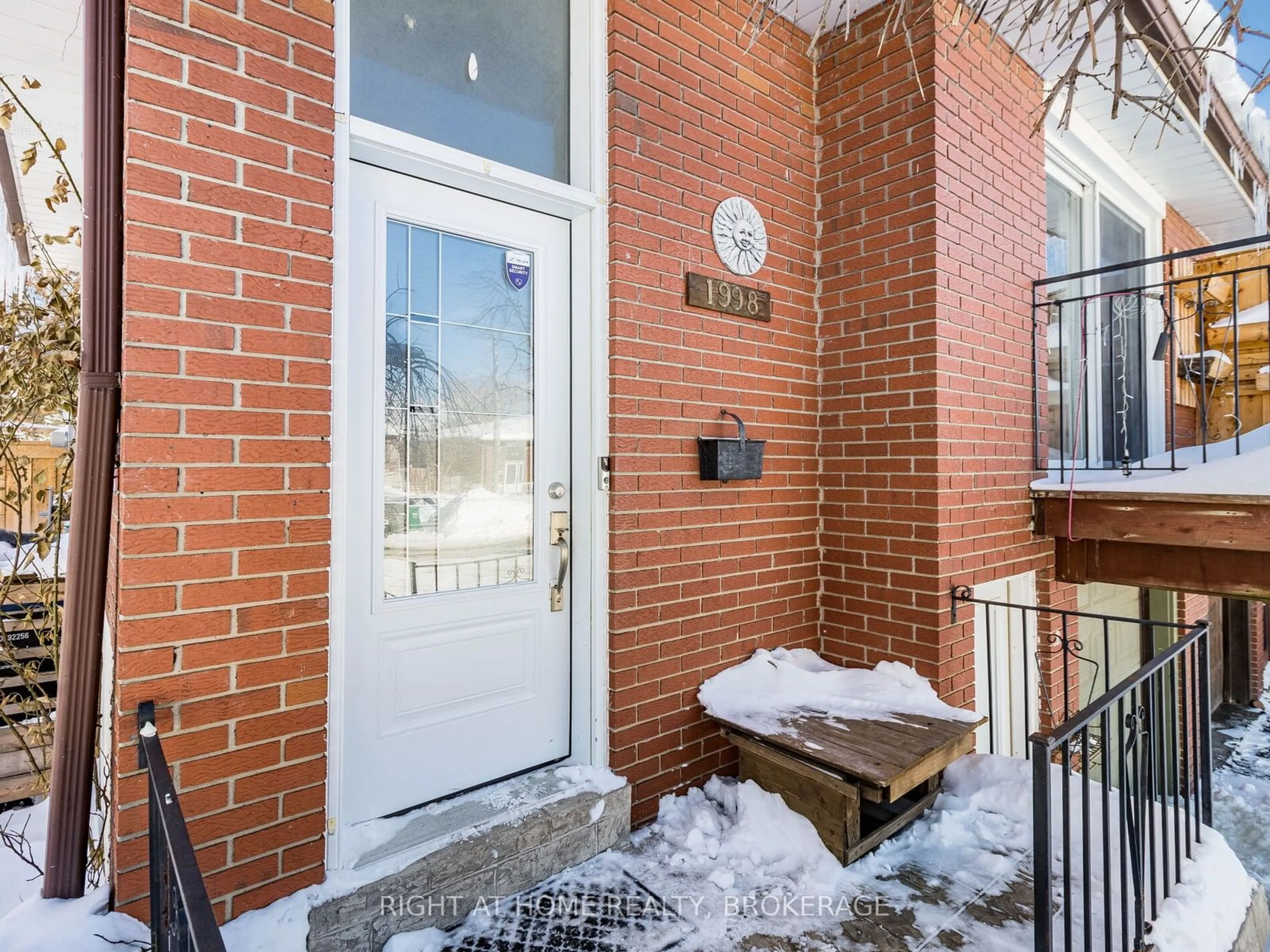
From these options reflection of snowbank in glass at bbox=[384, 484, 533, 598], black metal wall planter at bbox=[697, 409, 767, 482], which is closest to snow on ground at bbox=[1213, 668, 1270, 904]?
black metal wall planter at bbox=[697, 409, 767, 482]

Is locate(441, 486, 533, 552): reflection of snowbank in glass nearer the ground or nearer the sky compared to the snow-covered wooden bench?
nearer the sky

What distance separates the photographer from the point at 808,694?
8.90 ft

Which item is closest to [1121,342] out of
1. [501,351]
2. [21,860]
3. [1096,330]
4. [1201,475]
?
[1096,330]

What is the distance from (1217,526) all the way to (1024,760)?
139 cm

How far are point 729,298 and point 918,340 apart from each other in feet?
2.94

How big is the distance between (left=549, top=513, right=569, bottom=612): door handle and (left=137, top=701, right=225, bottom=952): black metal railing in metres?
1.22

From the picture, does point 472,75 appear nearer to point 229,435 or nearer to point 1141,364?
point 229,435

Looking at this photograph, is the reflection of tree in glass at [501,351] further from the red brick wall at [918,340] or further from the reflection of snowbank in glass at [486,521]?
the red brick wall at [918,340]

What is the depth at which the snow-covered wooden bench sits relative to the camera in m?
2.11

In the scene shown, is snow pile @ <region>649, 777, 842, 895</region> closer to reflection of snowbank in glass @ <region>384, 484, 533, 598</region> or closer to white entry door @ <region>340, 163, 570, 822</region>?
white entry door @ <region>340, 163, 570, 822</region>

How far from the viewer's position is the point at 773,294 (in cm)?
306

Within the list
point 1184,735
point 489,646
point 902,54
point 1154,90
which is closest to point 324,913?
point 489,646

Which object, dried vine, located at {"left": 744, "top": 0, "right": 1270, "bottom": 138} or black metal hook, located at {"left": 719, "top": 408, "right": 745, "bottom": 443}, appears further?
black metal hook, located at {"left": 719, "top": 408, "right": 745, "bottom": 443}

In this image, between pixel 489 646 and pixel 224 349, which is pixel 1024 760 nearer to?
pixel 489 646
